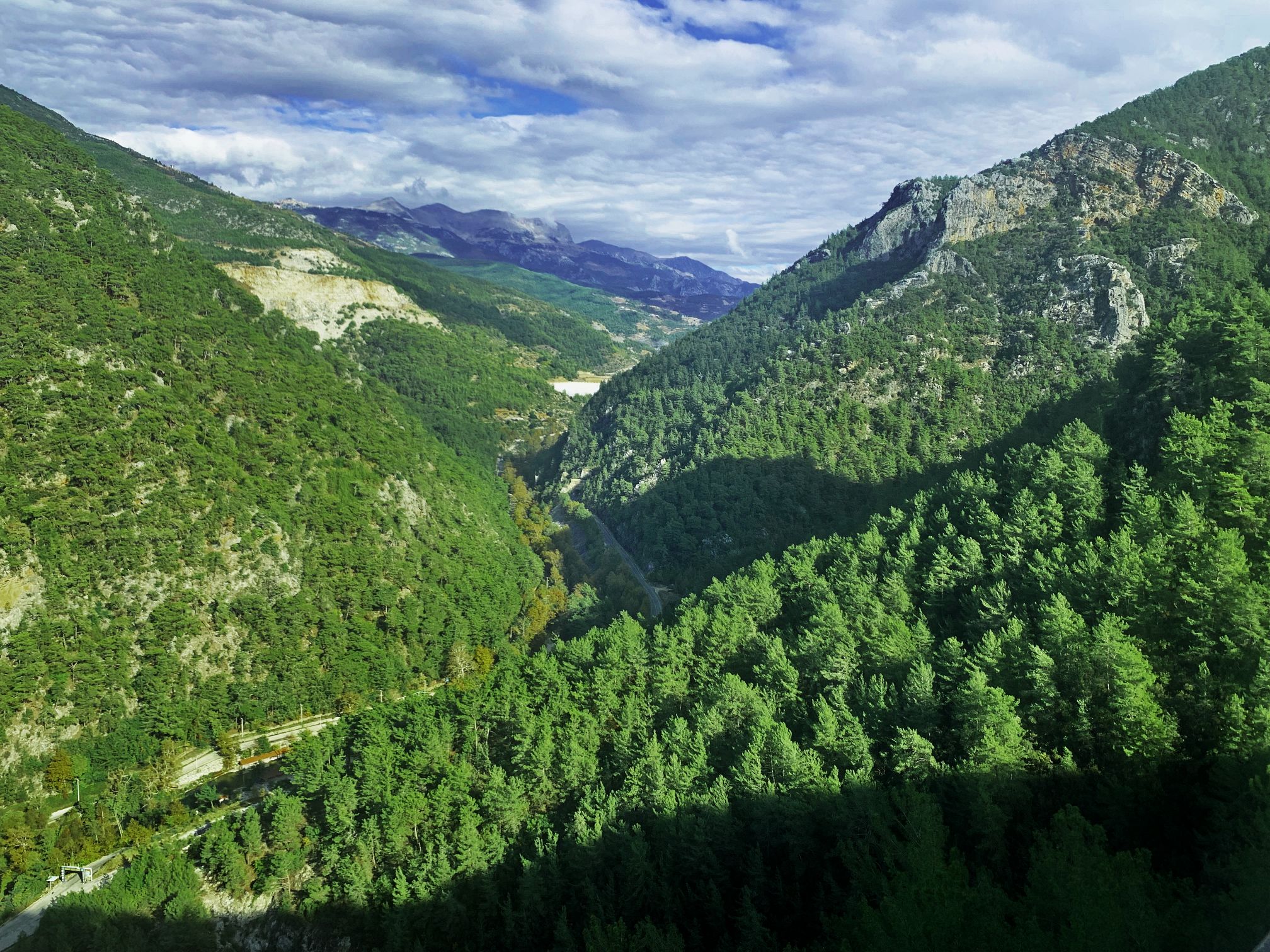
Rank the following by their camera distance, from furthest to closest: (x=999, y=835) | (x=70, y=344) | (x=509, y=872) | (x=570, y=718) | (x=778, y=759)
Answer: (x=70, y=344)
(x=570, y=718)
(x=509, y=872)
(x=778, y=759)
(x=999, y=835)

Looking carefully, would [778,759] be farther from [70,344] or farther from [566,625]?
[70,344]

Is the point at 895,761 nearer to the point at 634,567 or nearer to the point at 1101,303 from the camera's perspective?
the point at 634,567

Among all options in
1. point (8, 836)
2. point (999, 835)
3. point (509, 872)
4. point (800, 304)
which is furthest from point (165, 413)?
point (800, 304)

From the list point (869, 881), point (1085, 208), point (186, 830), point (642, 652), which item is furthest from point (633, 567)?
point (1085, 208)

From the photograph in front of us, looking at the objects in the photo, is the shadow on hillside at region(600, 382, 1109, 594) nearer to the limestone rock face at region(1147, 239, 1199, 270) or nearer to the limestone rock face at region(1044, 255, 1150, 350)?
the limestone rock face at region(1044, 255, 1150, 350)

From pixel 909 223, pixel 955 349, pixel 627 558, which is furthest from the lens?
pixel 909 223

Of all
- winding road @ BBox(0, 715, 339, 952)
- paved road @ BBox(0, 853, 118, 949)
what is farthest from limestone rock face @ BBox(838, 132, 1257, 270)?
paved road @ BBox(0, 853, 118, 949)
